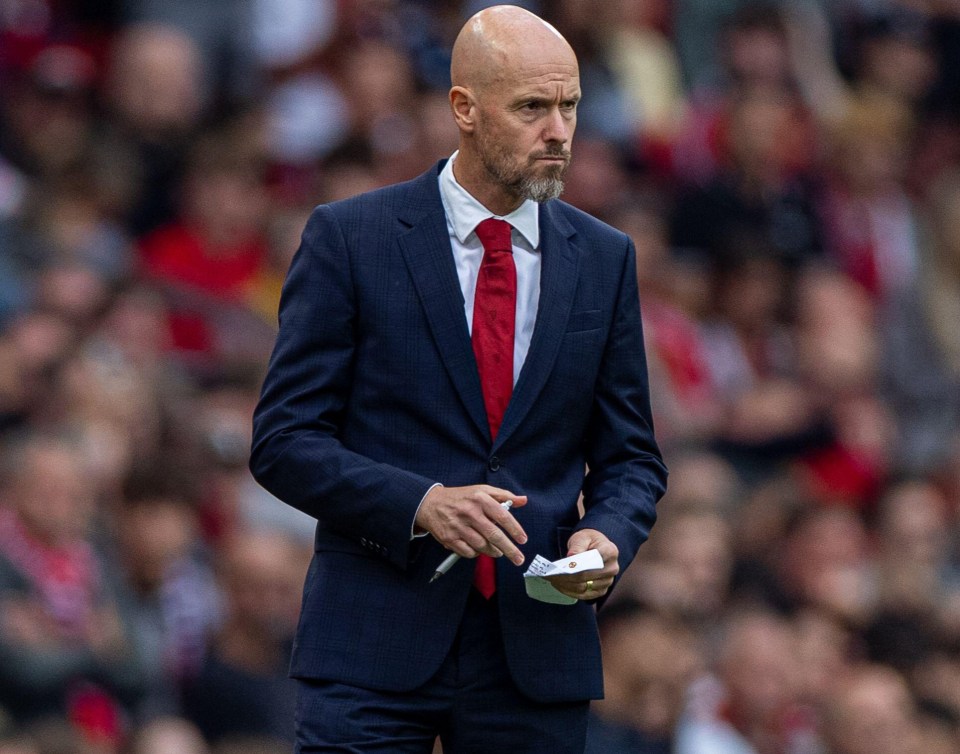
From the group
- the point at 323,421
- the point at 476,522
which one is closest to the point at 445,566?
the point at 476,522

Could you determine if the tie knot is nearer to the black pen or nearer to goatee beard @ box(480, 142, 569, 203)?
goatee beard @ box(480, 142, 569, 203)

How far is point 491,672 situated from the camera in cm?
385

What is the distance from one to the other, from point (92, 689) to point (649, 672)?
2102mm

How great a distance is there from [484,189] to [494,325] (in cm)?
29

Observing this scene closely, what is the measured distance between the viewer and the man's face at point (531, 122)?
3820 millimetres

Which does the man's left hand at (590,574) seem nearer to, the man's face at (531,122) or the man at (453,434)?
the man at (453,434)

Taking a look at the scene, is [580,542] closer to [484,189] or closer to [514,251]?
[514,251]

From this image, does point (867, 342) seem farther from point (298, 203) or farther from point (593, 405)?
point (593, 405)

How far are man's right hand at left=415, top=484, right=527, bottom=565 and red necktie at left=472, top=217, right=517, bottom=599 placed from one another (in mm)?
266

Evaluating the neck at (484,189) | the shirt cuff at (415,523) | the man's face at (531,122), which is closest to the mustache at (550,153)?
the man's face at (531,122)

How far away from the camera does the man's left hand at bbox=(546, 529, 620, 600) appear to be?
12.0ft

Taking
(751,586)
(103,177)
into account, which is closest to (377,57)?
(103,177)

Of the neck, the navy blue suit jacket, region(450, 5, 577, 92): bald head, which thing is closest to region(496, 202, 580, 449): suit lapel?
the navy blue suit jacket

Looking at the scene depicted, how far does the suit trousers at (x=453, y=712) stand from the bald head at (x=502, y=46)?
41.0 inches
